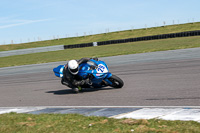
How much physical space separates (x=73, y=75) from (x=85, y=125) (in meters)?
4.37

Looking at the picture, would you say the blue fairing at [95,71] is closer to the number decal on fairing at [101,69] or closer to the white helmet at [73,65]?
the number decal on fairing at [101,69]

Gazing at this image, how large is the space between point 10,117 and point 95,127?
7.81 ft

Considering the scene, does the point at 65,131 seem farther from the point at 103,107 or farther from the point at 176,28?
the point at 176,28

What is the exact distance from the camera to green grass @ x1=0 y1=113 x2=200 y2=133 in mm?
4637

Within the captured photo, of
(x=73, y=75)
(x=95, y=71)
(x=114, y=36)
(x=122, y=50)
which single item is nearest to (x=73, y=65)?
(x=73, y=75)

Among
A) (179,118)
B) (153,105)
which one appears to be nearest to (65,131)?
(179,118)

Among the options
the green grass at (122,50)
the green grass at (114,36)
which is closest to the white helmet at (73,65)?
the green grass at (122,50)

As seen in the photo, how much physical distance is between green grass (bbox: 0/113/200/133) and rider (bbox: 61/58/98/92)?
→ 287 cm

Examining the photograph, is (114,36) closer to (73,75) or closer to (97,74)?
(73,75)

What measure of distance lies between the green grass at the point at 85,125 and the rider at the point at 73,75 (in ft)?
9.40

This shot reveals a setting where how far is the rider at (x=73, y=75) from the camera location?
Answer: 9.22 m

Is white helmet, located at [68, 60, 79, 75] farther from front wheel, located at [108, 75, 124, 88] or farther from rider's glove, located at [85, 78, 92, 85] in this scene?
front wheel, located at [108, 75, 124, 88]

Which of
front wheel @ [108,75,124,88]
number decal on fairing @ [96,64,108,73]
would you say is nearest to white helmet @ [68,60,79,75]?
number decal on fairing @ [96,64,108,73]

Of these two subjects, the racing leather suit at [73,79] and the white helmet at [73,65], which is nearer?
the white helmet at [73,65]
